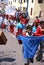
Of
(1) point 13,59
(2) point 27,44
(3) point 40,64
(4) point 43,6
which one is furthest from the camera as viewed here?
(4) point 43,6

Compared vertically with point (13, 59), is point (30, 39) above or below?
above

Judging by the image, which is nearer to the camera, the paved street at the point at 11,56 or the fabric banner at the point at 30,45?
the fabric banner at the point at 30,45

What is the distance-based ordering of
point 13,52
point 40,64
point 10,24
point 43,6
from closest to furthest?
point 40,64, point 13,52, point 10,24, point 43,6

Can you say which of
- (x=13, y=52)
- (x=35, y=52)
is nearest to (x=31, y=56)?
(x=35, y=52)

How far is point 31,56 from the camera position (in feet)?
37.9

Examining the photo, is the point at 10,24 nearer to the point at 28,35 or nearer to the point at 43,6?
the point at 28,35

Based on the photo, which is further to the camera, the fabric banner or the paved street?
the paved street

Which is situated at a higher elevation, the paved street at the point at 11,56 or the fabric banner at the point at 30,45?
the fabric banner at the point at 30,45

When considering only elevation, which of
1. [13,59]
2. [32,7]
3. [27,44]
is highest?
[27,44]

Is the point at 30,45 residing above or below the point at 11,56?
above

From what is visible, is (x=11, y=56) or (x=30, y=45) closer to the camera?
(x=30, y=45)

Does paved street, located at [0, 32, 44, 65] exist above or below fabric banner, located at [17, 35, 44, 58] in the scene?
below

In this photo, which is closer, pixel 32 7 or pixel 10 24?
pixel 10 24

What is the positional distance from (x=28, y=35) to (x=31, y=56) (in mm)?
761
